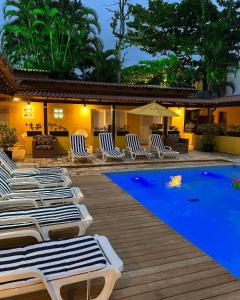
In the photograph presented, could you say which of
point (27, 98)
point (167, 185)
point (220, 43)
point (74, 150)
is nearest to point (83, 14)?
point (220, 43)

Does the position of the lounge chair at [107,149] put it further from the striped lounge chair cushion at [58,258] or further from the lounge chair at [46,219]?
the striped lounge chair cushion at [58,258]

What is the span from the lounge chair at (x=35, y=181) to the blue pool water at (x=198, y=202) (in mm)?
2268

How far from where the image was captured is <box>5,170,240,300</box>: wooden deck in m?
2.92

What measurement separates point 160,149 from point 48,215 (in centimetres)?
894

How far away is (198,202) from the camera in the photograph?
7340mm

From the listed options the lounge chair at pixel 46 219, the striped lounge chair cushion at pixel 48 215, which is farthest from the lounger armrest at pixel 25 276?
→ the striped lounge chair cushion at pixel 48 215

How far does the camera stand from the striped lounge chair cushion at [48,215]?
3639 mm

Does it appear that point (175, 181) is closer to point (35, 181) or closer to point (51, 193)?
point (35, 181)

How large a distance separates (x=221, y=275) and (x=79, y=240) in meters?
1.78

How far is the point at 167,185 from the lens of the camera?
8.87 m

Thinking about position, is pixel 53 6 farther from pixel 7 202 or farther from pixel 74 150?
pixel 7 202

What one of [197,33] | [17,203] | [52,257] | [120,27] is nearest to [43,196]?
[17,203]

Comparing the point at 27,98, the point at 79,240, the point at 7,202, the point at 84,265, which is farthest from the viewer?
the point at 27,98

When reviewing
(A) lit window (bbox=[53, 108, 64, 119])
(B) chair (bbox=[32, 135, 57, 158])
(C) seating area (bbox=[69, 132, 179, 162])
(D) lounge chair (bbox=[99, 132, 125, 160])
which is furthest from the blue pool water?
(A) lit window (bbox=[53, 108, 64, 119])
